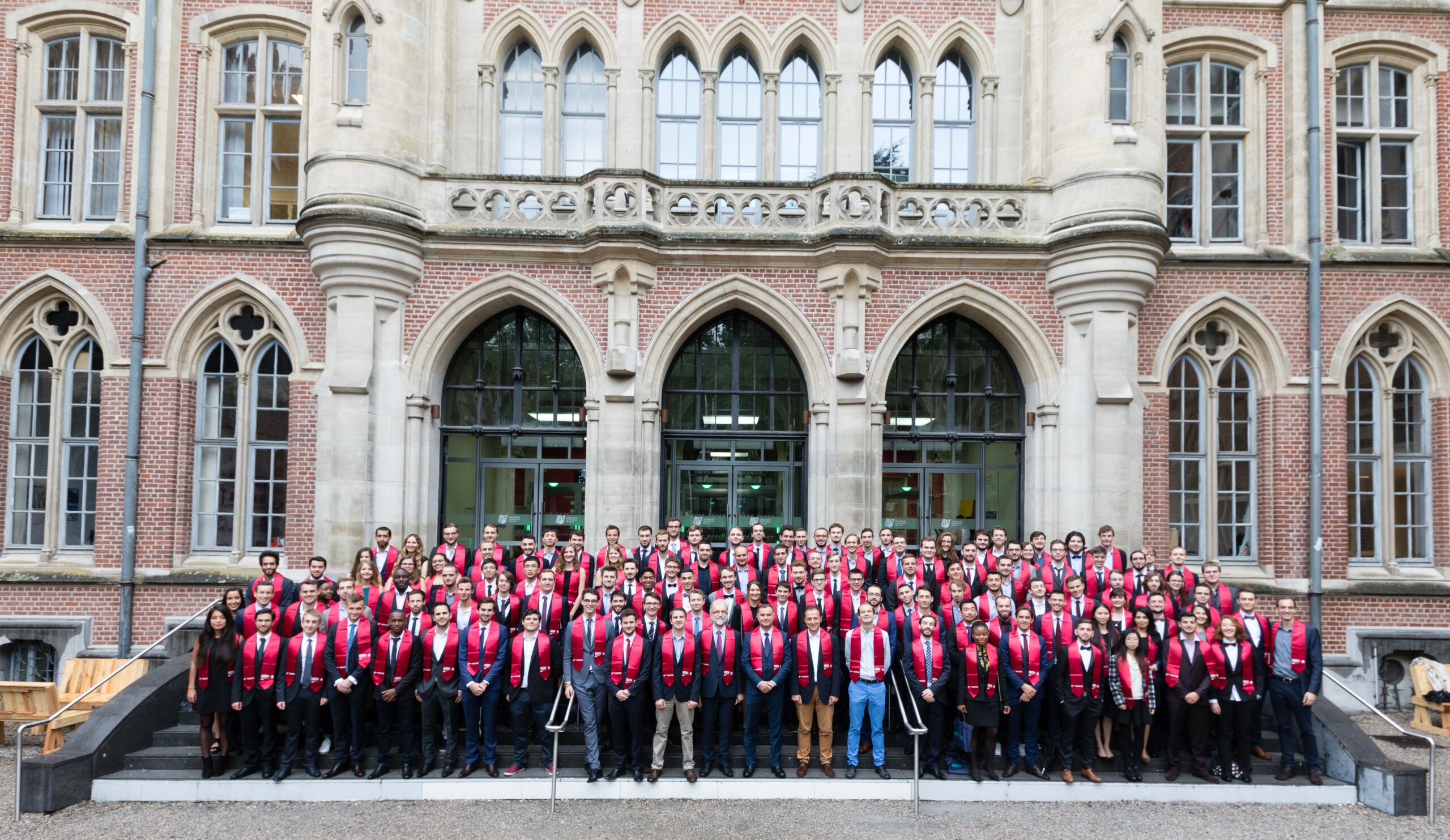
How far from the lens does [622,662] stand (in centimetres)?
759

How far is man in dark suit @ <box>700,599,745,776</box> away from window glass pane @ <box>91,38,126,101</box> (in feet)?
37.4

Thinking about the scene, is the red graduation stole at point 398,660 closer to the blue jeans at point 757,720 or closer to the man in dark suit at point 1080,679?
the blue jeans at point 757,720

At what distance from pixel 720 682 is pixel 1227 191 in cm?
1031

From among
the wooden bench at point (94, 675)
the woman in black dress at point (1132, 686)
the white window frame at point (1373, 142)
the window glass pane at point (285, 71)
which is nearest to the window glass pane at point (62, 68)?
the window glass pane at point (285, 71)

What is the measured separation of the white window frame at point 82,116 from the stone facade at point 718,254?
0.17 feet

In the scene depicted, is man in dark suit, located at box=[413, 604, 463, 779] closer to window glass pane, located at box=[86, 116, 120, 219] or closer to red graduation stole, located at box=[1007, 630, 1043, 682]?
red graduation stole, located at box=[1007, 630, 1043, 682]

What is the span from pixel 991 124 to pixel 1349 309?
5.56 meters

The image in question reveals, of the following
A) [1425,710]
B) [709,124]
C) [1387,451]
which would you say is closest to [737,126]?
[709,124]

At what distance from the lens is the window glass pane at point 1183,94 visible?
12406 mm

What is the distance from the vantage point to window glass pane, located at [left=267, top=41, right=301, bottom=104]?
39.7 feet

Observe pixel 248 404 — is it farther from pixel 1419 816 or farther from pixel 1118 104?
pixel 1419 816

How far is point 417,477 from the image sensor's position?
11.3 meters

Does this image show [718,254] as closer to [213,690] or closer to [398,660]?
[398,660]

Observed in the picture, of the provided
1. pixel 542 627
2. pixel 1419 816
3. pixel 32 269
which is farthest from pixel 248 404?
pixel 1419 816
